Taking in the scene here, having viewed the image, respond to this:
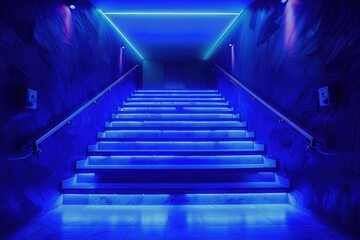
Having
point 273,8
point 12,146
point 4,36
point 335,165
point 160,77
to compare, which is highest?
point 160,77

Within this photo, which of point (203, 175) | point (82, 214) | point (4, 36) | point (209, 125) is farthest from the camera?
point (209, 125)

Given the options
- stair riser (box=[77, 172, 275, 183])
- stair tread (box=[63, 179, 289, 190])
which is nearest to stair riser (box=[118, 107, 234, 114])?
stair riser (box=[77, 172, 275, 183])

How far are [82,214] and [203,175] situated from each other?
141 cm

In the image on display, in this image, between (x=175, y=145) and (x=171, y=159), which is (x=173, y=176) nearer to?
(x=171, y=159)

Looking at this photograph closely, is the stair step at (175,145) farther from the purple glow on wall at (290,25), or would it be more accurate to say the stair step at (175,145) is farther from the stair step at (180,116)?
the purple glow on wall at (290,25)

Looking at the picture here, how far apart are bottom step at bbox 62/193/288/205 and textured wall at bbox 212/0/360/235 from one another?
1.48ft

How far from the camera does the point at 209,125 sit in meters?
4.41

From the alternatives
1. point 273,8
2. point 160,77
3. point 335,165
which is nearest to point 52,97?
point 335,165

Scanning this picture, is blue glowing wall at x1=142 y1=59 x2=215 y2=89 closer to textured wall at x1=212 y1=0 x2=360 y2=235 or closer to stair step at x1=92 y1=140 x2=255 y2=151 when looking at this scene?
textured wall at x1=212 y1=0 x2=360 y2=235

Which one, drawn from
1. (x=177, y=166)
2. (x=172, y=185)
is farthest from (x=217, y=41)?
(x=172, y=185)

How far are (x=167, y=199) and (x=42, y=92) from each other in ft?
5.75

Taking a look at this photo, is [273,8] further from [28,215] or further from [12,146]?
[28,215]

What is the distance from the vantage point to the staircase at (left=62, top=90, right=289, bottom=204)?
2.67 meters

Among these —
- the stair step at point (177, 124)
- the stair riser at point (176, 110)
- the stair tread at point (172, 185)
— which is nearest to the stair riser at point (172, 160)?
the stair tread at point (172, 185)
